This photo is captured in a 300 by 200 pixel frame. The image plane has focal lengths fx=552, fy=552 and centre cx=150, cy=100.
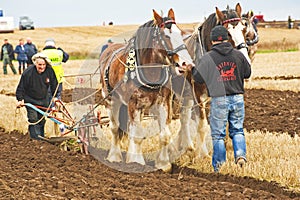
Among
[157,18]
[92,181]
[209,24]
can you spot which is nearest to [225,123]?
[209,24]

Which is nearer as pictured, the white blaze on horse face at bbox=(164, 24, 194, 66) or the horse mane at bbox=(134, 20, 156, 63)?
the white blaze on horse face at bbox=(164, 24, 194, 66)

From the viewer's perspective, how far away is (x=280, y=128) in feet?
34.1

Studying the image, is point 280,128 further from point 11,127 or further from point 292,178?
point 11,127

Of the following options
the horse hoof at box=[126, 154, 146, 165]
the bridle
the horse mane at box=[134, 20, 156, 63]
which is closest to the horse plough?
the horse hoof at box=[126, 154, 146, 165]

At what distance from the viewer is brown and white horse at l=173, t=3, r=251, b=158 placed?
7.36 metres

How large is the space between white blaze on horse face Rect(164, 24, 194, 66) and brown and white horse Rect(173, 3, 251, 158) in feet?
2.41

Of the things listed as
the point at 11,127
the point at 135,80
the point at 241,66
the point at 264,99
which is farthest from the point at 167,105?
the point at 264,99

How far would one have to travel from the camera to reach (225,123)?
23.3 ft

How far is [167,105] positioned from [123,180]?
135 centimetres

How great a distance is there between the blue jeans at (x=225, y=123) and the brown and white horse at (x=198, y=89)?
80cm

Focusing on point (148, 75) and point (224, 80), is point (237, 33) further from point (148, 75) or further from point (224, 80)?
point (148, 75)

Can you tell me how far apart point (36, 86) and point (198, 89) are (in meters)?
2.92

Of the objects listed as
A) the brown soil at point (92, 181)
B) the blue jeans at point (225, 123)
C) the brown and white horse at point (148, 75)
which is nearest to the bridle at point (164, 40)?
the brown and white horse at point (148, 75)

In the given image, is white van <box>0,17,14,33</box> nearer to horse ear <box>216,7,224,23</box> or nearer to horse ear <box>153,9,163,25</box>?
horse ear <box>216,7,224,23</box>
